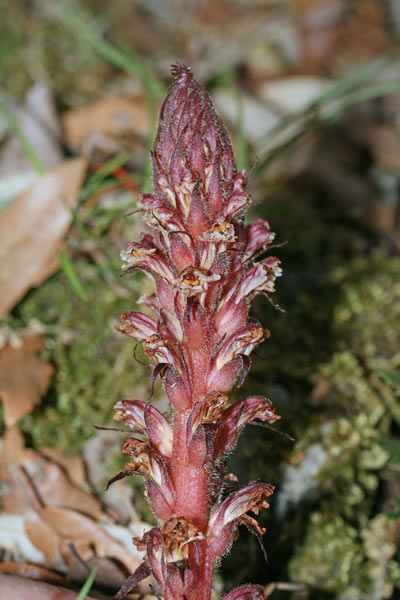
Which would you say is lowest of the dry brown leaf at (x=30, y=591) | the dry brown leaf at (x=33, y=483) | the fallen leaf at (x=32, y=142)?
the dry brown leaf at (x=30, y=591)

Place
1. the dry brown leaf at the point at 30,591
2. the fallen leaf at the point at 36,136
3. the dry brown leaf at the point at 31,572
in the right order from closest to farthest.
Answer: the dry brown leaf at the point at 30,591 < the dry brown leaf at the point at 31,572 < the fallen leaf at the point at 36,136

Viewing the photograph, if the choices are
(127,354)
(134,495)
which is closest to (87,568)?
(134,495)

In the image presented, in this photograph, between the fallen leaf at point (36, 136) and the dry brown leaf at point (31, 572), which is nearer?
the dry brown leaf at point (31, 572)

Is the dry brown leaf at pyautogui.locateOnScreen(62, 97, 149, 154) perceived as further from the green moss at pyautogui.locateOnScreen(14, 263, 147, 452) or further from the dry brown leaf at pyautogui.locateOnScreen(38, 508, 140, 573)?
the dry brown leaf at pyautogui.locateOnScreen(38, 508, 140, 573)

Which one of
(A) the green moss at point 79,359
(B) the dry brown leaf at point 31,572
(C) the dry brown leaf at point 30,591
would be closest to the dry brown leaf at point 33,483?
(A) the green moss at point 79,359

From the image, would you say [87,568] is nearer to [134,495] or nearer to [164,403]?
[134,495]

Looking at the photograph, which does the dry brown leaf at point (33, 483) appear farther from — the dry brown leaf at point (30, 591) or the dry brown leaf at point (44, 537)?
the dry brown leaf at point (30, 591)

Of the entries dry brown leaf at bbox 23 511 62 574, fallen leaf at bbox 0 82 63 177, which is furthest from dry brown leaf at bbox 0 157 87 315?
dry brown leaf at bbox 23 511 62 574
